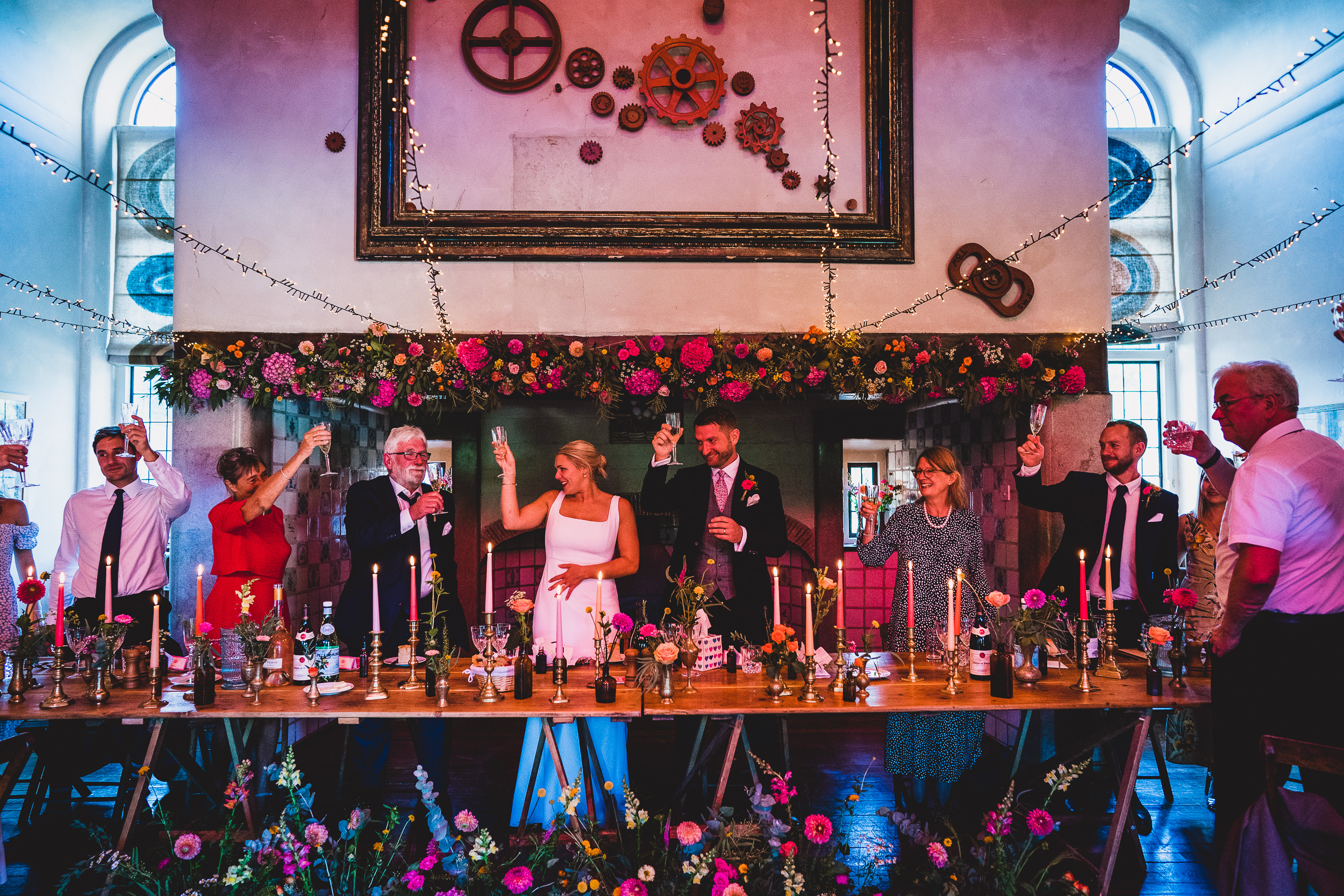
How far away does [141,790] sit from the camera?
287 centimetres

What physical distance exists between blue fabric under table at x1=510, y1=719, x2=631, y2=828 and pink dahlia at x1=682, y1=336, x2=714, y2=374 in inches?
78.0

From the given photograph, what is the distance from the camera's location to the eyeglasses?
287 cm

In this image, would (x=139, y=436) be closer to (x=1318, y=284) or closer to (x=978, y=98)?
(x=978, y=98)

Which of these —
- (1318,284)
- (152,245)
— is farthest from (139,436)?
(1318,284)

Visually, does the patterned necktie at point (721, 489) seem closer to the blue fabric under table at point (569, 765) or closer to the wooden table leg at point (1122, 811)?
the blue fabric under table at point (569, 765)

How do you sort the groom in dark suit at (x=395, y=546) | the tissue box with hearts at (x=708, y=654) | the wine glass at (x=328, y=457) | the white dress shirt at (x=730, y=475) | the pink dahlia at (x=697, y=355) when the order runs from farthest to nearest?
the wine glass at (x=328, y=457)
the pink dahlia at (x=697, y=355)
the white dress shirt at (x=730, y=475)
the groom in dark suit at (x=395, y=546)
the tissue box with hearts at (x=708, y=654)

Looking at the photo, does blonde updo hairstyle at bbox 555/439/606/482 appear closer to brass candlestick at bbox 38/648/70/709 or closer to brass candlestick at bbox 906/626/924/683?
brass candlestick at bbox 906/626/924/683

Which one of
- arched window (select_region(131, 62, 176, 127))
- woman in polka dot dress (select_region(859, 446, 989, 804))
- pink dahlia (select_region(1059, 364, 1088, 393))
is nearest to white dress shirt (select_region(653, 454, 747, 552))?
woman in polka dot dress (select_region(859, 446, 989, 804))

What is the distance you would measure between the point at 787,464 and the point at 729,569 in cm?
261

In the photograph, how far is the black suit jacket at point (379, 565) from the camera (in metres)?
3.87

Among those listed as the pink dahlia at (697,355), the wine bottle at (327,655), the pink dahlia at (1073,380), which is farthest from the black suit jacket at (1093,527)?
the wine bottle at (327,655)

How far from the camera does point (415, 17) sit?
4.87 meters

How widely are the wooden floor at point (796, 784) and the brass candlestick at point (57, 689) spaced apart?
512mm

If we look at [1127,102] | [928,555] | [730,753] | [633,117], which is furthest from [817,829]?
[1127,102]
